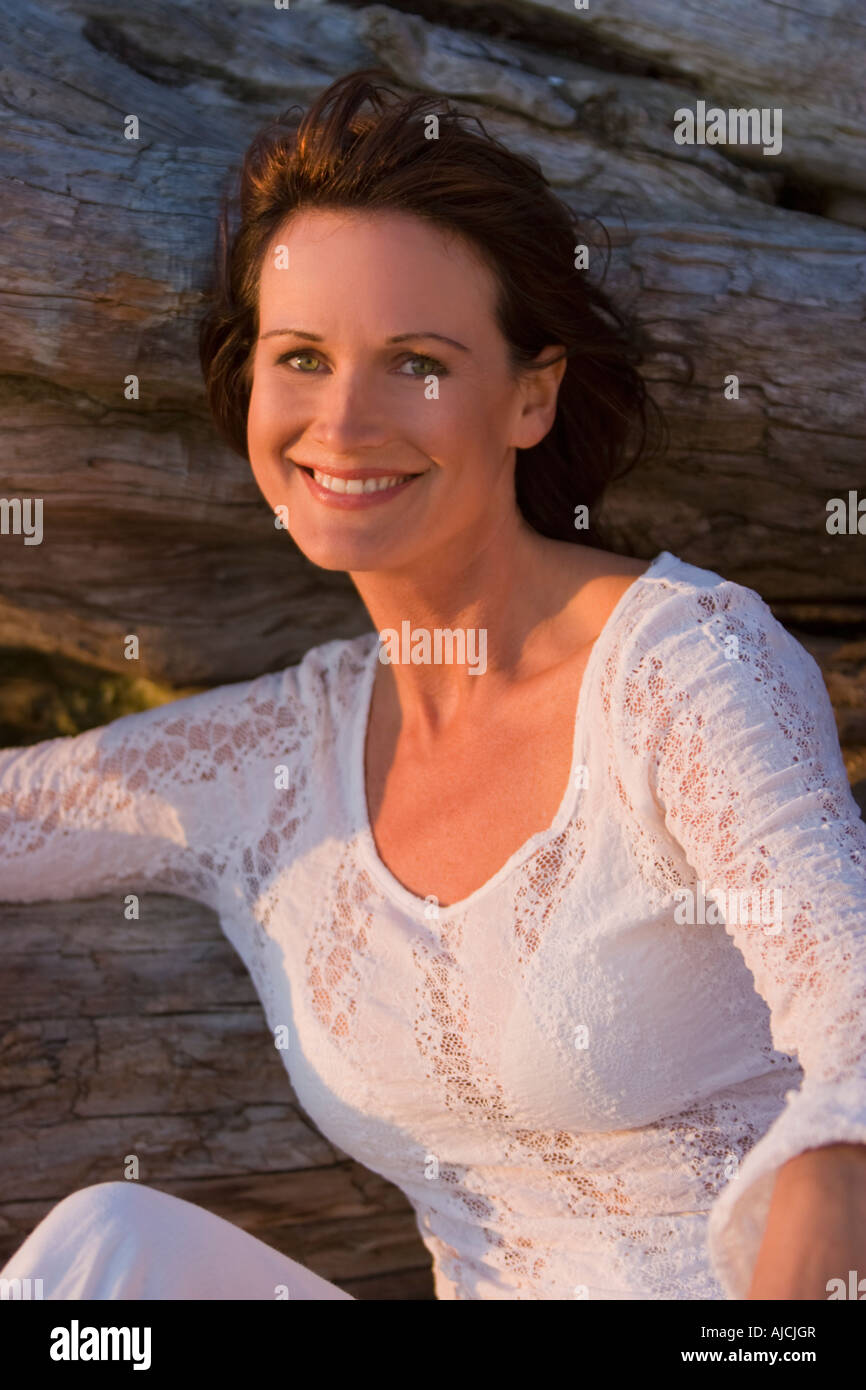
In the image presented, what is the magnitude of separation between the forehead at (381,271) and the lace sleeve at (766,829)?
64 centimetres

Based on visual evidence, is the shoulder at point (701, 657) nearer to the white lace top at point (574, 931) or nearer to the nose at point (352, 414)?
A: the white lace top at point (574, 931)

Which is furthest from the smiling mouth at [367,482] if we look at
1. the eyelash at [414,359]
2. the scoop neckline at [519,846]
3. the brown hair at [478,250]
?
the scoop neckline at [519,846]

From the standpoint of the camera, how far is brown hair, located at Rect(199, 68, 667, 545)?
250 cm

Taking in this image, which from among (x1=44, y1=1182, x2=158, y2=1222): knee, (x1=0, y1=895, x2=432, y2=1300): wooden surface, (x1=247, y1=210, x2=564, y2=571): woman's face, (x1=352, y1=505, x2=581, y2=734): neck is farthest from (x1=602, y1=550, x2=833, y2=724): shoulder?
(x1=0, y1=895, x2=432, y2=1300): wooden surface

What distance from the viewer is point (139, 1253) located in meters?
2.39

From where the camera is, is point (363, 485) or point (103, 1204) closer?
point (103, 1204)

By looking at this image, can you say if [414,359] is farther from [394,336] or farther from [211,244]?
[211,244]

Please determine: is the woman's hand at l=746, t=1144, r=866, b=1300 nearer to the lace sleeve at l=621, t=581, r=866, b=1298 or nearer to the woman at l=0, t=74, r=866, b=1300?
the lace sleeve at l=621, t=581, r=866, b=1298

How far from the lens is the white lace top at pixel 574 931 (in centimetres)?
204

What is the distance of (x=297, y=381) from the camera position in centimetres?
257

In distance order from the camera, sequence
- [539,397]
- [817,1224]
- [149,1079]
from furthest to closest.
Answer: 1. [149,1079]
2. [539,397]
3. [817,1224]

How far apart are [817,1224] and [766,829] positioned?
0.55 meters

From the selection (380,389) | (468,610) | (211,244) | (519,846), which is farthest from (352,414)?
(519,846)

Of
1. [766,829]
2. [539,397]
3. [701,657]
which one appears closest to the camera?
[766,829]
